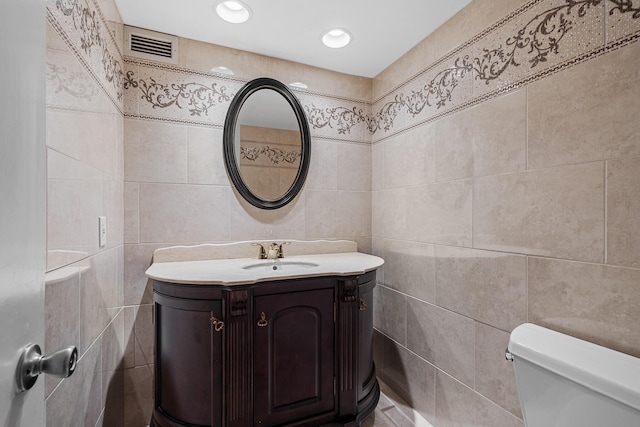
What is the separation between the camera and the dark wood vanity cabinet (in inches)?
49.3

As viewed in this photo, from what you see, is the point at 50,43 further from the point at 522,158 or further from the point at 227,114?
the point at 522,158

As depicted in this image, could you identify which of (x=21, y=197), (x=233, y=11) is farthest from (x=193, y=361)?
(x=233, y=11)

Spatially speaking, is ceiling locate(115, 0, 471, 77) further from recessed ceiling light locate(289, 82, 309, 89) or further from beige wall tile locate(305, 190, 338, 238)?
beige wall tile locate(305, 190, 338, 238)

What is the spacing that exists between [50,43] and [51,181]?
1.24ft

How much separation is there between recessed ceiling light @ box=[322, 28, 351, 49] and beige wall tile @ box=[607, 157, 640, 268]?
4.41 feet

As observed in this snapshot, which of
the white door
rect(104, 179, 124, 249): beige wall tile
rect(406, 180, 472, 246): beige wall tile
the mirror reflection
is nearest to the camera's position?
the white door

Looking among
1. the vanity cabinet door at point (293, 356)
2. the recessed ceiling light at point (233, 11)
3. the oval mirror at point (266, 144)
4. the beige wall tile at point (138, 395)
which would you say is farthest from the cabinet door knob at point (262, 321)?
the recessed ceiling light at point (233, 11)

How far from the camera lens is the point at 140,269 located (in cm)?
160

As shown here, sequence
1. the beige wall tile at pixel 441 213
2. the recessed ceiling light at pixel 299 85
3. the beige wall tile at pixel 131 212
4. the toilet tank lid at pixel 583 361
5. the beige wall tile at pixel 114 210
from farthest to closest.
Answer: the recessed ceiling light at pixel 299 85 → the beige wall tile at pixel 131 212 → the beige wall tile at pixel 441 213 → the beige wall tile at pixel 114 210 → the toilet tank lid at pixel 583 361

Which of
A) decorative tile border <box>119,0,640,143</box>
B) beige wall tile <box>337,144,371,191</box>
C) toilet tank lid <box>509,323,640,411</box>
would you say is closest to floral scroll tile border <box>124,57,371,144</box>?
decorative tile border <box>119,0,640,143</box>

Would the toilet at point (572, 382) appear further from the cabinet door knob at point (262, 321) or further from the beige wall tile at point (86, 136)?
the beige wall tile at point (86, 136)

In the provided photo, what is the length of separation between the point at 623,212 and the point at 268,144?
1.63 metres

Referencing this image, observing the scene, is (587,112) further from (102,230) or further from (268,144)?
(102,230)

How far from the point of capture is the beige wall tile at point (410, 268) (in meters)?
1.61
